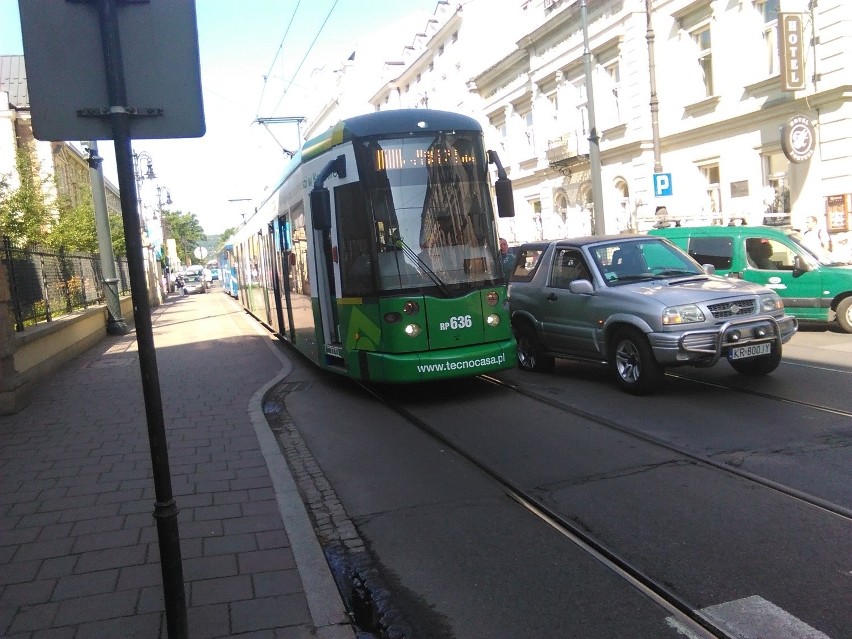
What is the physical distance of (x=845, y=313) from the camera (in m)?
12.9

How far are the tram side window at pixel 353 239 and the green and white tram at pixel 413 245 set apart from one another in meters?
0.01

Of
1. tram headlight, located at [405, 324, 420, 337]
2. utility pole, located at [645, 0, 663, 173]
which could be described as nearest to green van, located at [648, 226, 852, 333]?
tram headlight, located at [405, 324, 420, 337]

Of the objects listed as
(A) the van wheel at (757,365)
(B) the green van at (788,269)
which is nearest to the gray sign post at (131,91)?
(A) the van wheel at (757,365)

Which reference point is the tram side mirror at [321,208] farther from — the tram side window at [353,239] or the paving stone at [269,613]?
the paving stone at [269,613]

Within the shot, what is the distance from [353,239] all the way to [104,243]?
513 inches

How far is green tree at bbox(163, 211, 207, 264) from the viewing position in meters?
106

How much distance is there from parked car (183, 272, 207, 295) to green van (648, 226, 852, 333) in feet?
160

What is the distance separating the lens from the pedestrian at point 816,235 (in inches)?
719

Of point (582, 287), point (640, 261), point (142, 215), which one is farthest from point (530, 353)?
point (142, 215)

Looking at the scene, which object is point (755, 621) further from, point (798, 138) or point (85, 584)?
point (798, 138)

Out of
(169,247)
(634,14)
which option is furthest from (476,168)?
(169,247)

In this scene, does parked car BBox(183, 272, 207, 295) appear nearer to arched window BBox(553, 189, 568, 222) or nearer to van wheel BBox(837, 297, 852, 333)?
arched window BBox(553, 189, 568, 222)

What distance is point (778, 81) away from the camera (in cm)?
Answer: 1936

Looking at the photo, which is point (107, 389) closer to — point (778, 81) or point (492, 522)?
point (492, 522)
